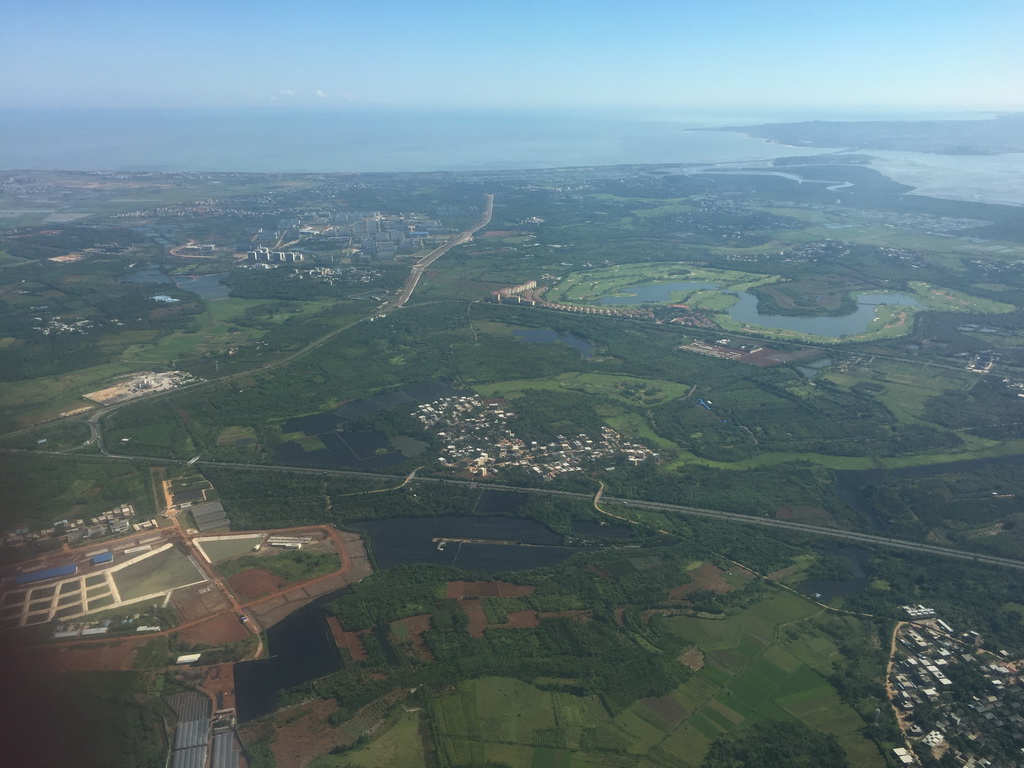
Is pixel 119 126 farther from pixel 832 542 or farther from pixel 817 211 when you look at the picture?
pixel 832 542

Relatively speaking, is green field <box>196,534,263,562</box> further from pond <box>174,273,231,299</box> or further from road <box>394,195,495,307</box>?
pond <box>174,273,231,299</box>

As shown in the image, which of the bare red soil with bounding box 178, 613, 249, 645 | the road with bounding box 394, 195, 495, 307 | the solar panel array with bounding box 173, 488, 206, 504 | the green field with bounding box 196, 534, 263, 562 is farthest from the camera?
the road with bounding box 394, 195, 495, 307

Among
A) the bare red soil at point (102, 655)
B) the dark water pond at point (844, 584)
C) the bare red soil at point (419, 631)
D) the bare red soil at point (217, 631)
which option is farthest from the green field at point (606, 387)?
the bare red soil at point (102, 655)

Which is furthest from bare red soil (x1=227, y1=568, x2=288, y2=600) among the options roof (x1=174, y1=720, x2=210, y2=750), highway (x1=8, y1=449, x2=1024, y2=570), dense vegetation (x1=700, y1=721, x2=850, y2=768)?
dense vegetation (x1=700, y1=721, x2=850, y2=768)

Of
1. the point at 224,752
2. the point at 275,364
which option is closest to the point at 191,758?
the point at 224,752

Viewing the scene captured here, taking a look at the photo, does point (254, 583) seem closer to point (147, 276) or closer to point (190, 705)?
point (190, 705)

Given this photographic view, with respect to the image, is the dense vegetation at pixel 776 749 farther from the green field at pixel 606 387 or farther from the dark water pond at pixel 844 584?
the green field at pixel 606 387
